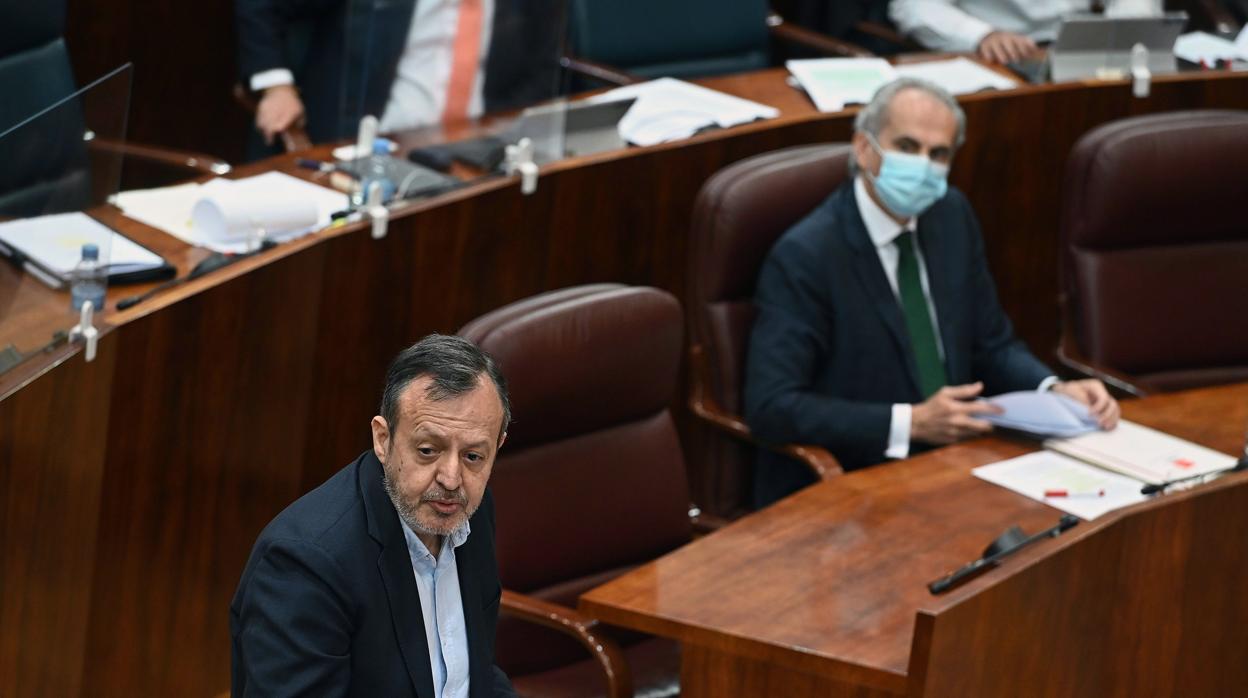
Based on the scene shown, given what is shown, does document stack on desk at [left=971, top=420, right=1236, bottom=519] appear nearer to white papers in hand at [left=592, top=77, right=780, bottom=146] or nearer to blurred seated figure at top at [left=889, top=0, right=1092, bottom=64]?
white papers in hand at [left=592, top=77, right=780, bottom=146]

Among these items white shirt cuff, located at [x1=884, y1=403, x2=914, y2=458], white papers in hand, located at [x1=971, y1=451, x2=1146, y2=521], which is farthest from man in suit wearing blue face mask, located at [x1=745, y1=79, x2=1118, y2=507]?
white papers in hand, located at [x1=971, y1=451, x2=1146, y2=521]

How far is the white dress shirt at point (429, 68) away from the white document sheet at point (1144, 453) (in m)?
1.29

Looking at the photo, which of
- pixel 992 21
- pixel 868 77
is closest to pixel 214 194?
pixel 868 77

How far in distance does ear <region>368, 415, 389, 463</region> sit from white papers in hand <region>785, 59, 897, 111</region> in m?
2.26

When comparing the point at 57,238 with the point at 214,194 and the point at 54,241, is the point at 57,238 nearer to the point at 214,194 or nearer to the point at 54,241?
the point at 54,241

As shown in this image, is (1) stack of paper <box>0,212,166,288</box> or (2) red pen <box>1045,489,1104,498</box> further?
(2) red pen <box>1045,489,1104,498</box>

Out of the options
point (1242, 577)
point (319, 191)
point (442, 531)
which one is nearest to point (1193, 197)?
point (1242, 577)

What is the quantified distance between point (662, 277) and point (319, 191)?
0.82 m

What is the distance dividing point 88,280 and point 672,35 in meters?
2.37

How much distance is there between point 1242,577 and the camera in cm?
281

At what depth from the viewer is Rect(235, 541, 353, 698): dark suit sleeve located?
189 centimetres

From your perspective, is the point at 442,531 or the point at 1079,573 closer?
the point at 442,531

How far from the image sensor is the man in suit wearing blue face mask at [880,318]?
3271 mm

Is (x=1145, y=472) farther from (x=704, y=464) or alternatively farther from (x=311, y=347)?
(x=311, y=347)
